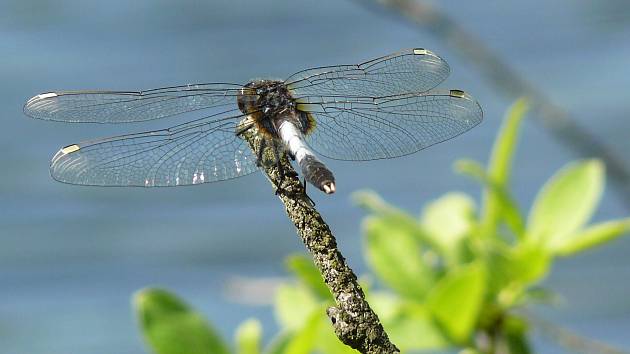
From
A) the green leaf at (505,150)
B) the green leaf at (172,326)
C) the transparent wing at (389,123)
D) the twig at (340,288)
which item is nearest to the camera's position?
the twig at (340,288)

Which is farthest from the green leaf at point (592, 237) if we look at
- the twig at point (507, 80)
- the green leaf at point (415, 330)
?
the twig at point (507, 80)

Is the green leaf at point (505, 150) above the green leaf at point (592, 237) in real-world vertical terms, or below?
above

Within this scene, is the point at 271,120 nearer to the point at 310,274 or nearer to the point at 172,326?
the point at 310,274

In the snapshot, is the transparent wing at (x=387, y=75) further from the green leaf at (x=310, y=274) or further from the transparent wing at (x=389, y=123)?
the green leaf at (x=310, y=274)

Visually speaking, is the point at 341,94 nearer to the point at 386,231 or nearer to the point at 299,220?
the point at 386,231

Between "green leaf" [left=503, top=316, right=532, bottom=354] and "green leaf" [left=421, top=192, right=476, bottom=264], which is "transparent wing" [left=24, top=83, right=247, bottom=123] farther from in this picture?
"green leaf" [left=503, top=316, right=532, bottom=354]

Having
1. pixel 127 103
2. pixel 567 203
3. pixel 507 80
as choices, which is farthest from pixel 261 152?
pixel 507 80
